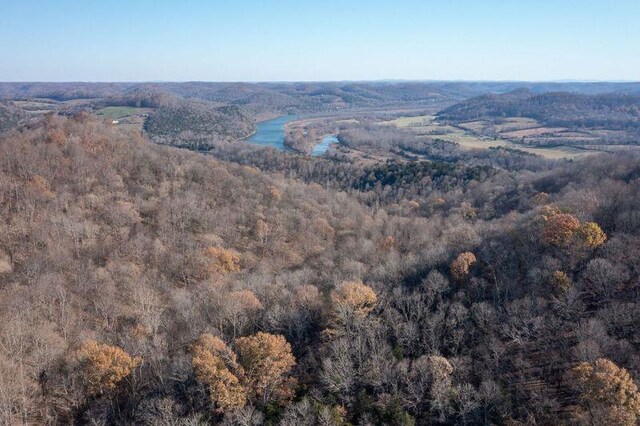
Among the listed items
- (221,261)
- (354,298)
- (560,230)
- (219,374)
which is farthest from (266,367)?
(560,230)

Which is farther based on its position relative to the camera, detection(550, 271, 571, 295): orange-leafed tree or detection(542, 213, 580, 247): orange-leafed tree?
detection(542, 213, 580, 247): orange-leafed tree

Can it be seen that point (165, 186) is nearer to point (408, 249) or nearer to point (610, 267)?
point (408, 249)

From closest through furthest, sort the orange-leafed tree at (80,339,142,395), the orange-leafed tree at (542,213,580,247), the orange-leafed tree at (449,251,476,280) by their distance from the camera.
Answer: the orange-leafed tree at (80,339,142,395) < the orange-leafed tree at (542,213,580,247) < the orange-leafed tree at (449,251,476,280)

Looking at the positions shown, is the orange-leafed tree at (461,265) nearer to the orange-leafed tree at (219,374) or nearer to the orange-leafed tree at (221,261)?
the orange-leafed tree at (219,374)

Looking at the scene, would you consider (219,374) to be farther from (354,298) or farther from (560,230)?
(560,230)

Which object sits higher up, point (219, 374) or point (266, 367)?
point (219, 374)

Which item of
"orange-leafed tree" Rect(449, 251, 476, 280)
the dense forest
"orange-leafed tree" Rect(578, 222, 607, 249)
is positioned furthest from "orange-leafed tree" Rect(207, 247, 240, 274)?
"orange-leafed tree" Rect(578, 222, 607, 249)

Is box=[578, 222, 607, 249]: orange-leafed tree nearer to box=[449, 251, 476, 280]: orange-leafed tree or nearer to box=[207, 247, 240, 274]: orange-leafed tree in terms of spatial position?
box=[449, 251, 476, 280]: orange-leafed tree
